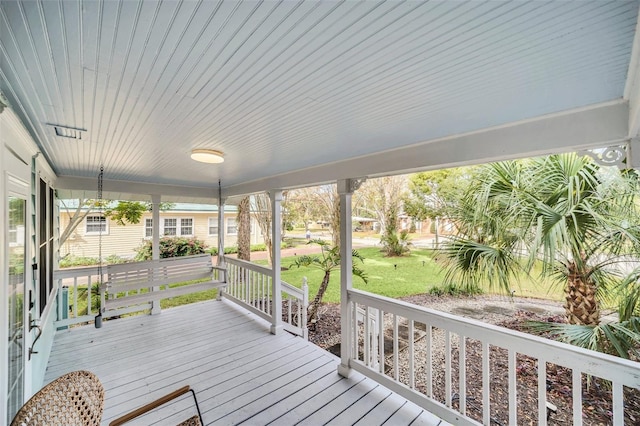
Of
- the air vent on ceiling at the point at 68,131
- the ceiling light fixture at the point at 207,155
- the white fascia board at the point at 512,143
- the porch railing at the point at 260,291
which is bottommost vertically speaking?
the porch railing at the point at 260,291

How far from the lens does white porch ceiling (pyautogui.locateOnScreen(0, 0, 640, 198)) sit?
0.91 m

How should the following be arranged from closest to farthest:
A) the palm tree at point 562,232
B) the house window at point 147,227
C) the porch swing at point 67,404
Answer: the porch swing at point 67,404 < the palm tree at point 562,232 < the house window at point 147,227

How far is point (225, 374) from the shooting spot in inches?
123

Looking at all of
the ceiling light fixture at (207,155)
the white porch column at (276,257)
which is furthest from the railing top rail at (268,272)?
the ceiling light fixture at (207,155)

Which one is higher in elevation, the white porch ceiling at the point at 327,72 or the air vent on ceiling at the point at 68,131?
the air vent on ceiling at the point at 68,131

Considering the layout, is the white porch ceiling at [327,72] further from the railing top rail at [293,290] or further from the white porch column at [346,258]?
the railing top rail at [293,290]

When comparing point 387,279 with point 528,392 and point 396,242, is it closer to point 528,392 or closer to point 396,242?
point 396,242

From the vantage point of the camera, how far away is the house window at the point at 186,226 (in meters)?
11.1

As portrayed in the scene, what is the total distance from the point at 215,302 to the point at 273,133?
193 inches

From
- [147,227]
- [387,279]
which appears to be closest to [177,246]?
[147,227]

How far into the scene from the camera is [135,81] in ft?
4.45

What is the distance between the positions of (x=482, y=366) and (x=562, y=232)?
137 centimetres

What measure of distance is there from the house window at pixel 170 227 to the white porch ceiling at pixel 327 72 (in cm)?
929

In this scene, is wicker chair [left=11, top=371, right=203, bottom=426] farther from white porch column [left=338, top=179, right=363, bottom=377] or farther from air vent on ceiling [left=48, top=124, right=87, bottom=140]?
white porch column [left=338, top=179, right=363, bottom=377]
